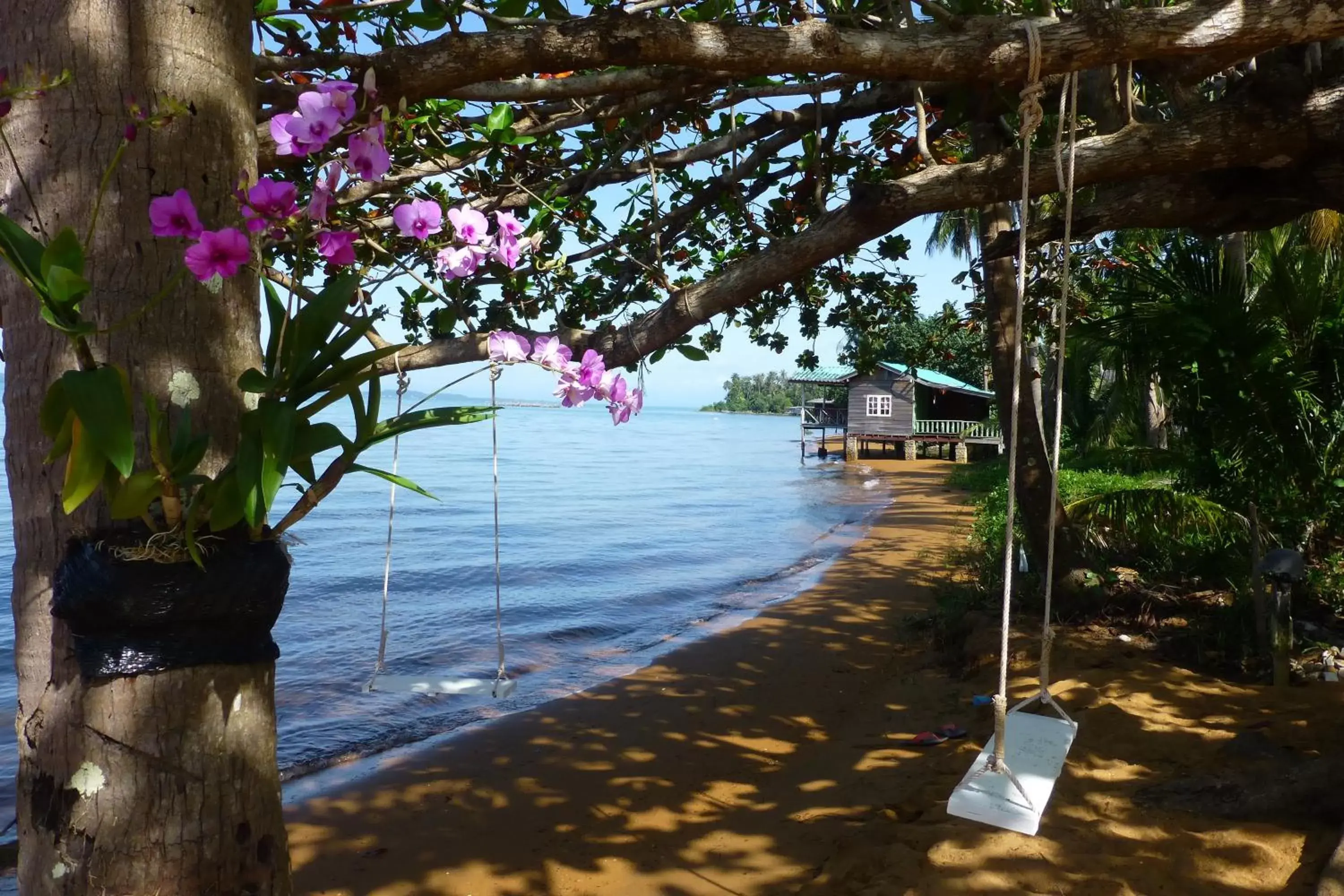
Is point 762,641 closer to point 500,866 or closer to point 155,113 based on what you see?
point 500,866

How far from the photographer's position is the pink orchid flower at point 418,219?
1.65 meters

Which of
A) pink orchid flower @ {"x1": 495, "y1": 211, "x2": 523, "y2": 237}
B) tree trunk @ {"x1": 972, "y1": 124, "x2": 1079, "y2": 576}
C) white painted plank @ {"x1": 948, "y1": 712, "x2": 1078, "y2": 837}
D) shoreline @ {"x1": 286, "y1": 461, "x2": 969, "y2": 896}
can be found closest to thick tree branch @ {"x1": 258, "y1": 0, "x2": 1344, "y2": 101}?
pink orchid flower @ {"x1": 495, "y1": 211, "x2": 523, "y2": 237}

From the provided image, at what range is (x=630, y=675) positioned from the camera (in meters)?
7.79

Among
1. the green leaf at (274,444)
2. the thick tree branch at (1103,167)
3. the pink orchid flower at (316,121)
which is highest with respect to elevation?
the thick tree branch at (1103,167)

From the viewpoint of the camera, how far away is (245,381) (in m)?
1.39

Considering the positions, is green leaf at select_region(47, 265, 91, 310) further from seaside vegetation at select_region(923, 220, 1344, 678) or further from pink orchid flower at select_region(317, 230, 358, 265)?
seaside vegetation at select_region(923, 220, 1344, 678)

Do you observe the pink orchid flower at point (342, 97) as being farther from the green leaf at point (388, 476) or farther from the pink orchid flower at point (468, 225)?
the green leaf at point (388, 476)

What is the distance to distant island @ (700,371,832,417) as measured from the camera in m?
133

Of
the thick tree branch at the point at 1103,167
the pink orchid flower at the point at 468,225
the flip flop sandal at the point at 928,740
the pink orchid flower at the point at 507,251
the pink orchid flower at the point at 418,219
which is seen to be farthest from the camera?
the flip flop sandal at the point at 928,740

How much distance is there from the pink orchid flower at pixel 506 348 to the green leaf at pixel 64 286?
0.76 metres

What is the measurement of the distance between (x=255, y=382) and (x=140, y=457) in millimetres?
211

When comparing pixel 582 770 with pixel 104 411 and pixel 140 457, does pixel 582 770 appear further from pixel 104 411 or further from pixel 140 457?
pixel 104 411

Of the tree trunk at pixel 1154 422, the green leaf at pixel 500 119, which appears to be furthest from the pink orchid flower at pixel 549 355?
the tree trunk at pixel 1154 422

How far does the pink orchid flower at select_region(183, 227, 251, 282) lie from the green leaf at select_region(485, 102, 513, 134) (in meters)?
2.19
